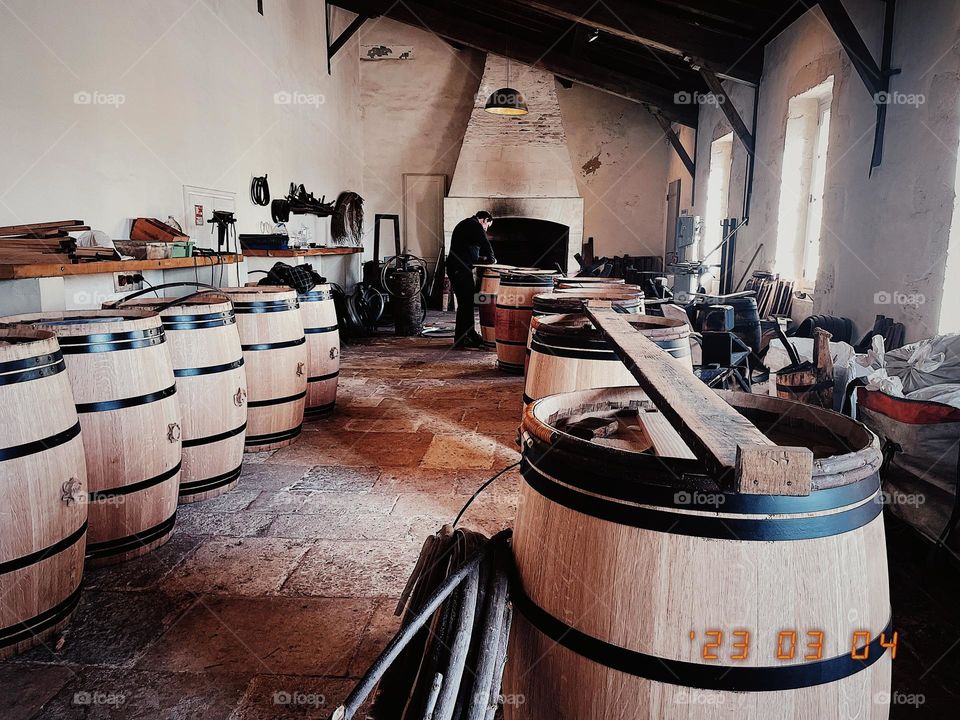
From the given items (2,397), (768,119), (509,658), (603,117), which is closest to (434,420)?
(2,397)

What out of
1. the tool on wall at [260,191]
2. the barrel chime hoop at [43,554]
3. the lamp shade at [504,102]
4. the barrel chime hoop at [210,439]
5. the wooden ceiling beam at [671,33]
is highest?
the wooden ceiling beam at [671,33]

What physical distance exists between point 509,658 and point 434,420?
3438 mm

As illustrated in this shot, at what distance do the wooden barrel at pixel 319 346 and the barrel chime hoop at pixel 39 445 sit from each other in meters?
2.35

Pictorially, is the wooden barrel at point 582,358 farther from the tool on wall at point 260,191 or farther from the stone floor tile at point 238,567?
the tool on wall at point 260,191

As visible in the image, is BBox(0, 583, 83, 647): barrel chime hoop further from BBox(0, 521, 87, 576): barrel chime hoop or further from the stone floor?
BBox(0, 521, 87, 576): barrel chime hoop

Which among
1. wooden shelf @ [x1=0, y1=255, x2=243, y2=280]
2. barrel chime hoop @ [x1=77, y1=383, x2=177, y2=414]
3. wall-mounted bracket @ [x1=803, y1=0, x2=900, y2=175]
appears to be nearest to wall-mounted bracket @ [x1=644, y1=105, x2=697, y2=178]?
wall-mounted bracket @ [x1=803, y1=0, x2=900, y2=175]

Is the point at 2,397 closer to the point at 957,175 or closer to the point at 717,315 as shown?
the point at 717,315

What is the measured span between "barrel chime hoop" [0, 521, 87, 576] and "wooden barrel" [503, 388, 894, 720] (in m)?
1.62

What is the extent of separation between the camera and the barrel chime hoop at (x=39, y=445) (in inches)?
72.3

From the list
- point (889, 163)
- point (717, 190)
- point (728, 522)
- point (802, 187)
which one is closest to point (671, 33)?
point (802, 187)

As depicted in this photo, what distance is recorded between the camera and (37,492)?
190cm

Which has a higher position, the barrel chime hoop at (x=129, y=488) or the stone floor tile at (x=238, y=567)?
the barrel chime hoop at (x=129, y=488)

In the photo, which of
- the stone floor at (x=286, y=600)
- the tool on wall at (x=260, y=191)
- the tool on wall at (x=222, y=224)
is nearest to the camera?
the stone floor at (x=286, y=600)

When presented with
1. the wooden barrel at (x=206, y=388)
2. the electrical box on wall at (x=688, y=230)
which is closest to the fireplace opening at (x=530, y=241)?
the electrical box on wall at (x=688, y=230)
